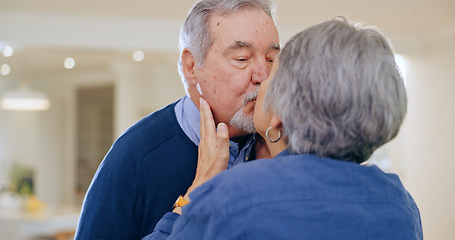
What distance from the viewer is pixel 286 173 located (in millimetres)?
883

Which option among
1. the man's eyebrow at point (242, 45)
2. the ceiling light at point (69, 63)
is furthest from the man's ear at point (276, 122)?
the ceiling light at point (69, 63)

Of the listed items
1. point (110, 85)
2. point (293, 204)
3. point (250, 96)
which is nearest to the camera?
point (293, 204)

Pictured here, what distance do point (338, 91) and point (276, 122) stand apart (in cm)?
15

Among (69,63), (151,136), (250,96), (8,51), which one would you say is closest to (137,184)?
(151,136)

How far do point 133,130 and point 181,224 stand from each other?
446 millimetres

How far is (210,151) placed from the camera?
1168mm

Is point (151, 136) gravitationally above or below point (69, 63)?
above

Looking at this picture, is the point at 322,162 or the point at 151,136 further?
the point at 151,136

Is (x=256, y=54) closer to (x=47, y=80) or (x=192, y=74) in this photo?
(x=192, y=74)

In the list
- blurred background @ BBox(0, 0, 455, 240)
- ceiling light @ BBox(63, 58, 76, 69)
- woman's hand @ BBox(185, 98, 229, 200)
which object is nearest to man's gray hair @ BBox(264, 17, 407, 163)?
woman's hand @ BBox(185, 98, 229, 200)

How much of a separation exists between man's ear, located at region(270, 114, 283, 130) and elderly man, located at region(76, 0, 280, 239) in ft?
0.91

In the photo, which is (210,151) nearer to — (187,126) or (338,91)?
(187,126)

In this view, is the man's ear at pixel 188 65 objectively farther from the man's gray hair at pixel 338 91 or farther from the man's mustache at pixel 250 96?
the man's gray hair at pixel 338 91

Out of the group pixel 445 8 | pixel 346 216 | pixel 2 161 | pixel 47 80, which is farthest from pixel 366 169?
pixel 47 80
